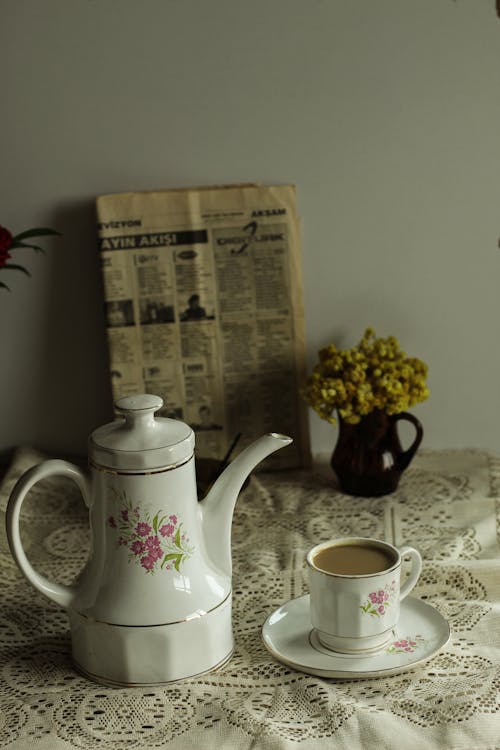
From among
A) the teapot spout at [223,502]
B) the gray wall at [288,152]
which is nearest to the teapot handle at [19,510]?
the teapot spout at [223,502]

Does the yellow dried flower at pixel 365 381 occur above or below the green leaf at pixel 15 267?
below

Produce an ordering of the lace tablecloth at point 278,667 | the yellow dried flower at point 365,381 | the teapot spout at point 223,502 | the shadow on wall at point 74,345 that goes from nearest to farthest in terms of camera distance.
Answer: the lace tablecloth at point 278,667 → the teapot spout at point 223,502 → the yellow dried flower at point 365,381 → the shadow on wall at point 74,345

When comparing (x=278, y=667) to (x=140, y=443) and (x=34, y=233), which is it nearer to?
(x=140, y=443)

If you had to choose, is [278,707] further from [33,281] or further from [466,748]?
[33,281]

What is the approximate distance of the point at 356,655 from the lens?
0.95m

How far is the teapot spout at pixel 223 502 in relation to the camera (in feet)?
3.16

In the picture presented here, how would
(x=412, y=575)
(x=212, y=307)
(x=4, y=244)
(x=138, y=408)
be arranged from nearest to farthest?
(x=138, y=408) → (x=412, y=575) → (x=4, y=244) → (x=212, y=307)

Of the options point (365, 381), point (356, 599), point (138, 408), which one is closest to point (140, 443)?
point (138, 408)

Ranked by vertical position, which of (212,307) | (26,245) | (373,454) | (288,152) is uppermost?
(288,152)

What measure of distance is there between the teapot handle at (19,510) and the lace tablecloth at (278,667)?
9 cm

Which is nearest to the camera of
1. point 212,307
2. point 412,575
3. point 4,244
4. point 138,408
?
point 138,408

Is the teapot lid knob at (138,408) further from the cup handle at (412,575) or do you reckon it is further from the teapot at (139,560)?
the cup handle at (412,575)

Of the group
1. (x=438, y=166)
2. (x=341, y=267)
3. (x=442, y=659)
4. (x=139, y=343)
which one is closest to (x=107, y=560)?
(x=442, y=659)

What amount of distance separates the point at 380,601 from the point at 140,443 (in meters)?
0.27
